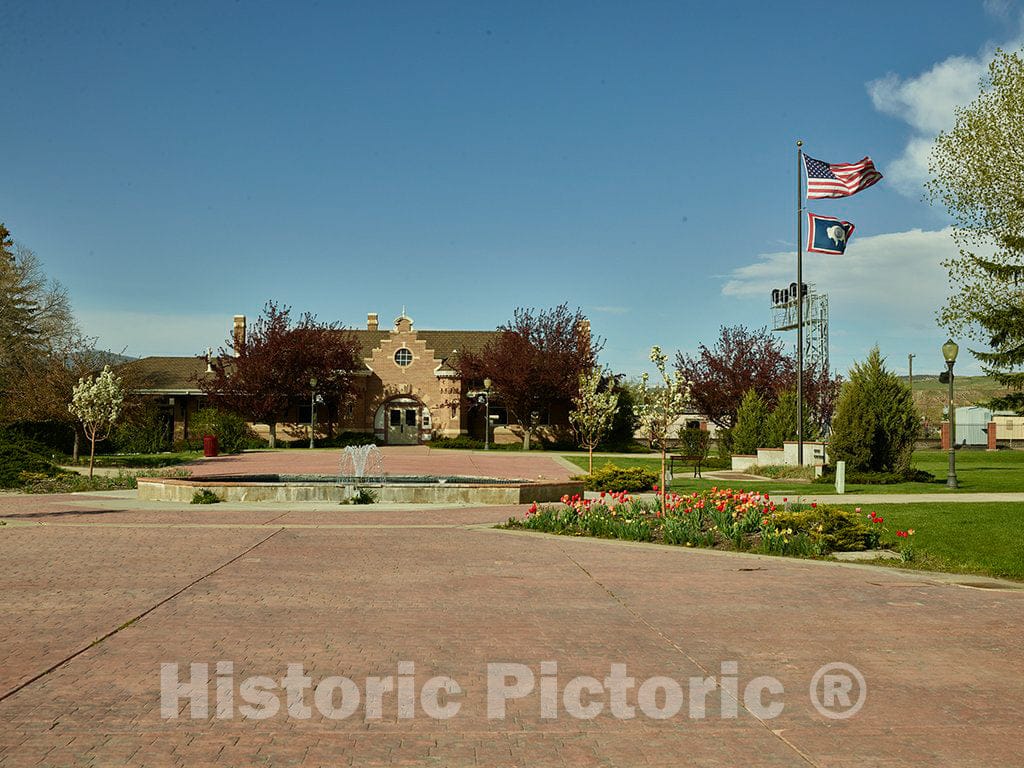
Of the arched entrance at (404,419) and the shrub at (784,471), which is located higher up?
the arched entrance at (404,419)

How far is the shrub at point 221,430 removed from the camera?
42.9 metres

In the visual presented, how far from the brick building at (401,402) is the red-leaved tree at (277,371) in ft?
10.4

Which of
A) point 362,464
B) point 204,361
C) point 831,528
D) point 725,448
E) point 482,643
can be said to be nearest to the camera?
point 482,643

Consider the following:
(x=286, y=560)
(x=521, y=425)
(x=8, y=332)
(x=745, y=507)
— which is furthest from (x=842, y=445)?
(x=8, y=332)

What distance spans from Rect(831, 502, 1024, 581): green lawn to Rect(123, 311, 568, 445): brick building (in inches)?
1462

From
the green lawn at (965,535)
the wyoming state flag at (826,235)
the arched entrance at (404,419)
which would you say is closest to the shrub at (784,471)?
the wyoming state flag at (826,235)

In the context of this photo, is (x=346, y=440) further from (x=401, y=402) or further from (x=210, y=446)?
(x=210, y=446)

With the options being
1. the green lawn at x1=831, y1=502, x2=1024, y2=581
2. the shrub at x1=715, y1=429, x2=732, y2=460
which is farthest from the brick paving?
the shrub at x1=715, y1=429, x2=732, y2=460

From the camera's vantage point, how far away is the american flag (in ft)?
91.9

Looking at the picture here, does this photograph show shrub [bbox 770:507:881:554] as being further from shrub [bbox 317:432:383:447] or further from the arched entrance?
the arched entrance

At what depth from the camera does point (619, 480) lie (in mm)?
22531

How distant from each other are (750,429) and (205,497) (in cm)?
2342

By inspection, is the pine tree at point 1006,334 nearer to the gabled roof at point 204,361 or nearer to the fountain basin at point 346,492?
the fountain basin at point 346,492

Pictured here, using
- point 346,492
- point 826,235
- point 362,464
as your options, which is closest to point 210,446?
point 362,464
